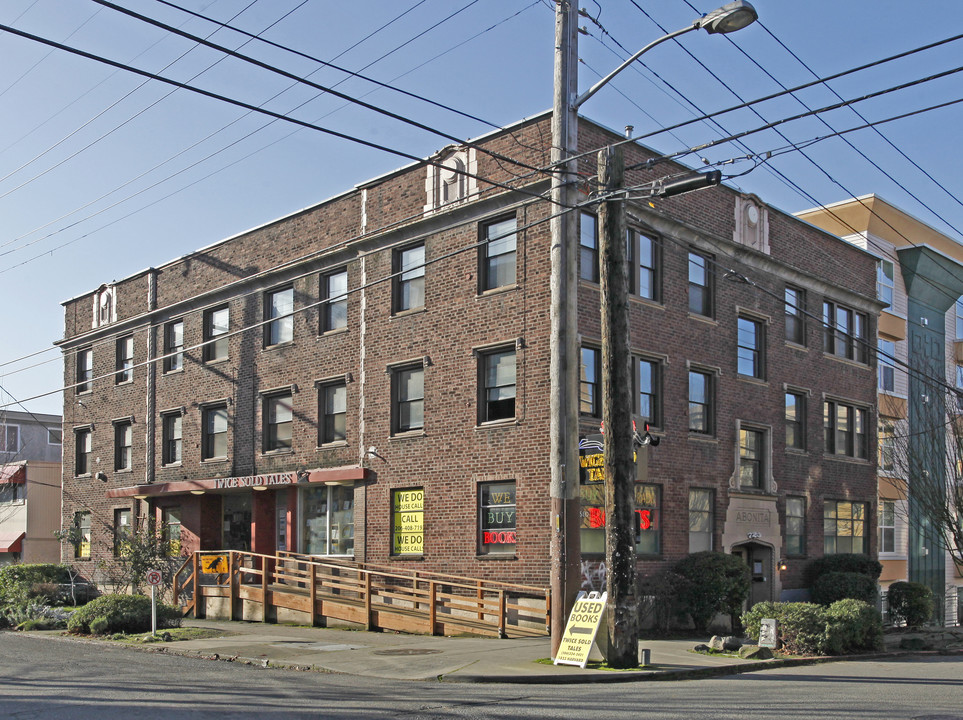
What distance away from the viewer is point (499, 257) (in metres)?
22.1

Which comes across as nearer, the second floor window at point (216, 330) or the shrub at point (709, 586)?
the shrub at point (709, 586)

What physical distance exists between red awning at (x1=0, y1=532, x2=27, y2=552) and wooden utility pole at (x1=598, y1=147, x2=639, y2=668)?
30.7 metres

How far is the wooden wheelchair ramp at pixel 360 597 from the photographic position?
2017 centimetres

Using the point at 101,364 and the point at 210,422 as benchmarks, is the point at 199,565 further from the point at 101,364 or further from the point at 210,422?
the point at 101,364

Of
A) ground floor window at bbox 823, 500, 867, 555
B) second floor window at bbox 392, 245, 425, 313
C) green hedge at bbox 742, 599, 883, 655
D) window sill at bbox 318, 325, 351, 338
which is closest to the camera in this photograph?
green hedge at bbox 742, 599, 883, 655

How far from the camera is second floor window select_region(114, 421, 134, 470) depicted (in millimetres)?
32938

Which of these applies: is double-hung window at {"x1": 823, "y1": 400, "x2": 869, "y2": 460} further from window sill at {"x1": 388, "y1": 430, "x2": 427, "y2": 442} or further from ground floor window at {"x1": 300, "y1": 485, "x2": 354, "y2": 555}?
ground floor window at {"x1": 300, "y1": 485, "x2": 354, "y2": 555}

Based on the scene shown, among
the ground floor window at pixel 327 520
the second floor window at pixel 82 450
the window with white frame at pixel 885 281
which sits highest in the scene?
the window with white frame at pixel 885 281

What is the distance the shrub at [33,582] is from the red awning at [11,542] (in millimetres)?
6395

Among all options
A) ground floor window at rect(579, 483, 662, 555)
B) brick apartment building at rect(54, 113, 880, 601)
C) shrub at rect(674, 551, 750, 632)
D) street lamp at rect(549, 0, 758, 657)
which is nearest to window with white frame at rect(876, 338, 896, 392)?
brick apartment building at rect(54, 113, 880, 601)

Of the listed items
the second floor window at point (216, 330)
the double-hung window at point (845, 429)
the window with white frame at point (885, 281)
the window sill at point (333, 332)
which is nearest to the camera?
the window sill at point (333, 332)

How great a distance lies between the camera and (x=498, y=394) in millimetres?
21750

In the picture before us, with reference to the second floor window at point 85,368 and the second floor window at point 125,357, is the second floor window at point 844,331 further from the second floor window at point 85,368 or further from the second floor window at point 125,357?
the second floor window at point 85,368

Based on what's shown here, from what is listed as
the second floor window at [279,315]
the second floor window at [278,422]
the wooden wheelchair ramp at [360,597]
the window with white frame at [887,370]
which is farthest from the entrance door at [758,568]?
the second floor window at [279,315]
